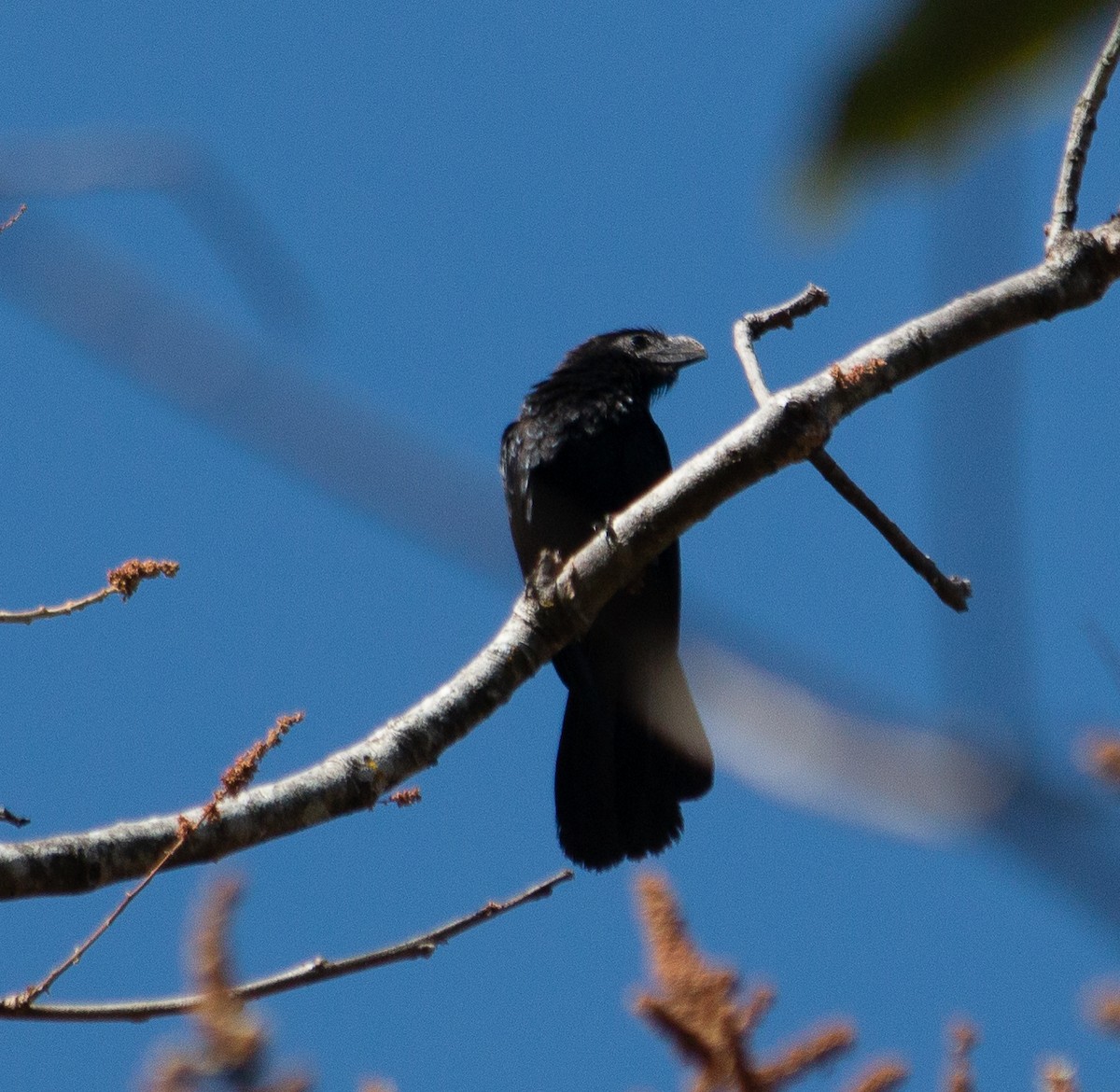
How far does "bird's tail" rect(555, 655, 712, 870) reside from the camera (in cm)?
519

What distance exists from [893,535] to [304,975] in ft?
5.03

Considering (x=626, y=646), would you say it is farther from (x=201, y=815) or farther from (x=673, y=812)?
(x=201, y=815)

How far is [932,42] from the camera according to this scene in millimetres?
754

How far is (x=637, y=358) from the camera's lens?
6625 millimetres

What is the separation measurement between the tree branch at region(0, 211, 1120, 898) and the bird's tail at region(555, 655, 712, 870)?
191 cm

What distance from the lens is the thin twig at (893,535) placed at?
9.83ft

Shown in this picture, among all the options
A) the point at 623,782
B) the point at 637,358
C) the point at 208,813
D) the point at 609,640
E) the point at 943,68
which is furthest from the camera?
the point at 637,358

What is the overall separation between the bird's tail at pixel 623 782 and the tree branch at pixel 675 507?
6.27ft

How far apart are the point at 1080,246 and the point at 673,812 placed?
2706 mm

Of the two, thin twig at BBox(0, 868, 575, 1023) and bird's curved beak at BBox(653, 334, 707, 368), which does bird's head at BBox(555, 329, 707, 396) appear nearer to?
bird's curved beak at BBox(653, 334, 707, 368)

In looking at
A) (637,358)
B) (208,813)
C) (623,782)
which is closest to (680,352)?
(637,358)

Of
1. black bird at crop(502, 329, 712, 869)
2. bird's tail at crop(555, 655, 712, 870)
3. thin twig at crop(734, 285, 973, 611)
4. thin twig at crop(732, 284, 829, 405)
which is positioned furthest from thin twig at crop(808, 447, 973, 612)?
bird's tail at crop(555, 655, 712, 870)

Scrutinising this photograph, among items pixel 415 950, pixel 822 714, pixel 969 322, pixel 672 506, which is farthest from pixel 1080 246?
pixel 822 714

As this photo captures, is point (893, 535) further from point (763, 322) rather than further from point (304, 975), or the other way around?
point (304, 975)
